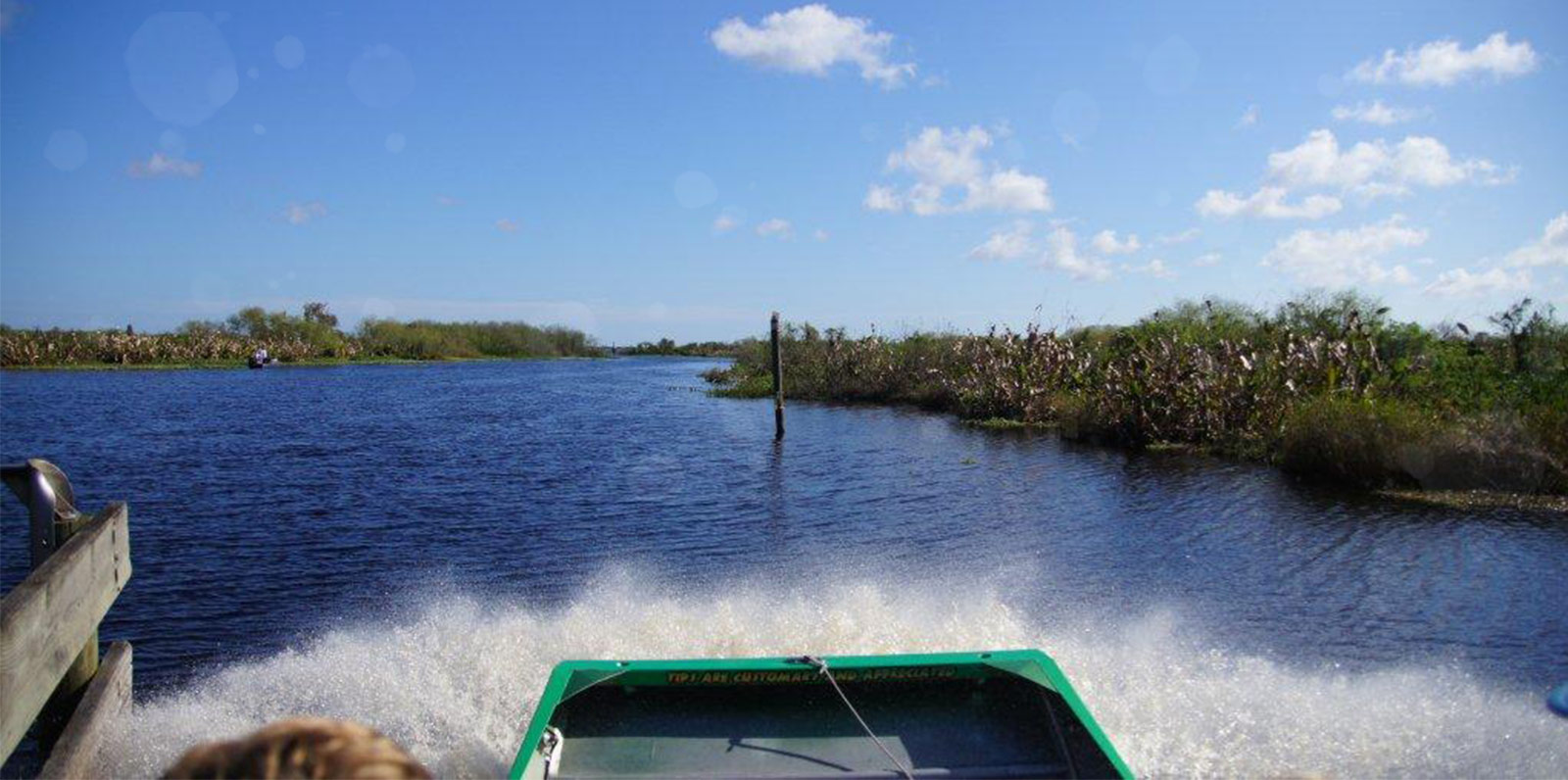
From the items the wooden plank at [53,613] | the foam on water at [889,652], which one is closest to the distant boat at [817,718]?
the foam on water at [889,652]

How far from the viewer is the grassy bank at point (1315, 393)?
16875 millimetres

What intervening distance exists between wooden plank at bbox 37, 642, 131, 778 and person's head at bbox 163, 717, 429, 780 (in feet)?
15.6

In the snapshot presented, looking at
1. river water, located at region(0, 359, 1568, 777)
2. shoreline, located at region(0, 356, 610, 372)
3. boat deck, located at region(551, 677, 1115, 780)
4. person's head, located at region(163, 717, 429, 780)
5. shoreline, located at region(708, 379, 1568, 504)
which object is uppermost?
person's head, located at region(163, 717, 429, 780)

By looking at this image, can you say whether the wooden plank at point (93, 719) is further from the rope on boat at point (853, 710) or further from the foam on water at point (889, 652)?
the rope on boat at point (853, 710)

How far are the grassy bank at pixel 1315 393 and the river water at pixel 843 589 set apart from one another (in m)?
1.47

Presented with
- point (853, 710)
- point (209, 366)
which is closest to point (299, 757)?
point (853, 710)

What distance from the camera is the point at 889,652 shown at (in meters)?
9.12

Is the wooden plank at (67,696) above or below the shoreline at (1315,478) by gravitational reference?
above

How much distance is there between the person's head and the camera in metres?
1.33

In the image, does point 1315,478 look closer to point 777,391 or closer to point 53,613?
point 777,391

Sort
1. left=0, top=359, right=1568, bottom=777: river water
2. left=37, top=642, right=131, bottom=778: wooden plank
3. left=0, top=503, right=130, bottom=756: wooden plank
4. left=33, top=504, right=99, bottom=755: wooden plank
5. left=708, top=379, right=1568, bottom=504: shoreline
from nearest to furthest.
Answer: left=0, top=503, right=130, bottom=756: wooden plank
left=37, top=642, right=131, bottom=778: wooden plank
left=33, top=504, right=99, bottom=755: wooden plank
left=0, top=359, right=1568, bottom=777: river water
left=708, top=379, right=1568, bottom=504: shoreline

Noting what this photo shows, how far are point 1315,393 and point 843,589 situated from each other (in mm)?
15237

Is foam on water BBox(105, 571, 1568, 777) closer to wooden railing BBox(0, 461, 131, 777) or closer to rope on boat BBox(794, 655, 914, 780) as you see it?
wooden railing BBox(0, 461, 131, 777)

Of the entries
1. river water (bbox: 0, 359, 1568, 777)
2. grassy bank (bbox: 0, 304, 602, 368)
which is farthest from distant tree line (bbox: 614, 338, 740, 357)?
river water (bbox: 0, 359, 1568, 777)
